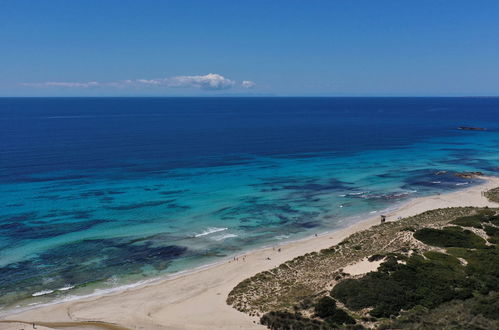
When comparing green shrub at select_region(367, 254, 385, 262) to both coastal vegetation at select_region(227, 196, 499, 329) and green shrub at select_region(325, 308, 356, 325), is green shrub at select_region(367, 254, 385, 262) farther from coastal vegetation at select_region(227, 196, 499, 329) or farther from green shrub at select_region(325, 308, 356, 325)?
green shrub at select_region(325, 308, 356, 325)

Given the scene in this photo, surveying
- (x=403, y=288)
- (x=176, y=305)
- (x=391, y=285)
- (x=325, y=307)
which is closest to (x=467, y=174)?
(x=403, y=288)

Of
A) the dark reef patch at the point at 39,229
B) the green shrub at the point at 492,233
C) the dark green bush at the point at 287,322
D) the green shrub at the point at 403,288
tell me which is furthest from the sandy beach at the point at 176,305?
the dark reef patch at the point at 39,229

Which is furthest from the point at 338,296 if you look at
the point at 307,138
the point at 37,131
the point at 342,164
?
the point at 37,131

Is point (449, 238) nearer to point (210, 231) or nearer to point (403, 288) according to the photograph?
point (403, 288)

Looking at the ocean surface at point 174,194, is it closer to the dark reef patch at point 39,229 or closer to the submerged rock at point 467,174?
the dark reef patch at point 39,229

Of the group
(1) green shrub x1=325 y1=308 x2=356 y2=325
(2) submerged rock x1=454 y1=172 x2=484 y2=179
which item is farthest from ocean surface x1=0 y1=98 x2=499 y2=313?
(1) green shrub x1=325 y1=308 x2=356 y2=325

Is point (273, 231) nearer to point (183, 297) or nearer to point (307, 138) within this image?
point (183, 297)
